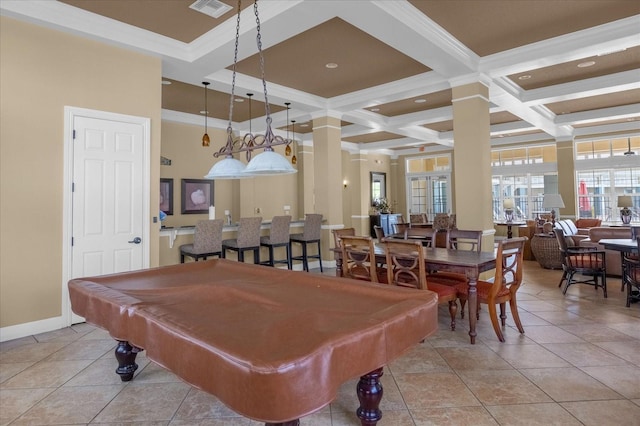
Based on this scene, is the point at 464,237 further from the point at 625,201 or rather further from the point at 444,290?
the point at 625,201

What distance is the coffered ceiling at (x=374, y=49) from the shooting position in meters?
3.70

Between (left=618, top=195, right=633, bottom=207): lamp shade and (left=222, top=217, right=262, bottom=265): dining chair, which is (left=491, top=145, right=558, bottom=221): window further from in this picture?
(left=222, top=217, right=262, bottom=265): dining chair

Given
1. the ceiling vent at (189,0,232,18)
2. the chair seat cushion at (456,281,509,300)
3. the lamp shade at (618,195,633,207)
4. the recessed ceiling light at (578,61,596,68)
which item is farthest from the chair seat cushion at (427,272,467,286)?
the lamp shade at (618,195,633,207)

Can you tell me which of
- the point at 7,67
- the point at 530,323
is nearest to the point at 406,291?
the point at 530,323

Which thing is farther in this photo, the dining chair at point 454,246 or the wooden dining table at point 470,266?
the dining chair at point 454,246

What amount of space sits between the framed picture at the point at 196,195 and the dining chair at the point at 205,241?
285 centimetres

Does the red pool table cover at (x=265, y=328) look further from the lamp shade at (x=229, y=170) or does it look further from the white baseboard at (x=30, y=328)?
the white baseboard at (x=30, y=328)

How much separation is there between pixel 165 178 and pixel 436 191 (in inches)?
342

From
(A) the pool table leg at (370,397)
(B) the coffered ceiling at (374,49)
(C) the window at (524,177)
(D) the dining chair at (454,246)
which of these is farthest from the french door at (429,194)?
(A) the pool table leg at (370,397)

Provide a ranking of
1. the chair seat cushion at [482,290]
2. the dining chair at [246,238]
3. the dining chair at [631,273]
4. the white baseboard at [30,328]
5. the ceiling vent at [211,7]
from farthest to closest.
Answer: the dining chair at [246,238] < the dining chair at [631,273] < the ceiling vent at [211,7] < the white baseboard at [30,328] < the chair seat cushion at [482,290]

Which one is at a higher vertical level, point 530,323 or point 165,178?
point 165,178

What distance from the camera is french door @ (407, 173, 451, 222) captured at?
12.4 meters

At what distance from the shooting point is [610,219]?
→ 383 inches

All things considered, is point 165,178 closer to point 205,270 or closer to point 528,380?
point 205,270
